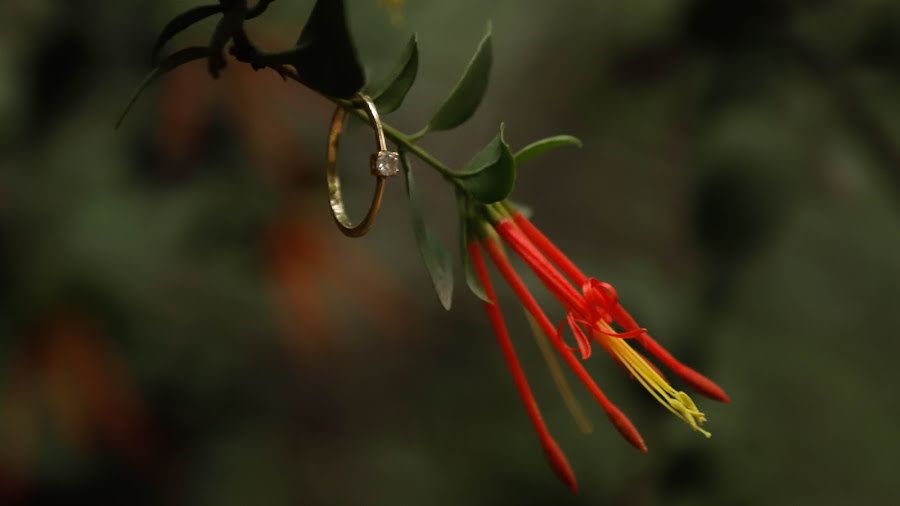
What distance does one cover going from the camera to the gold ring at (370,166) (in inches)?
10.4

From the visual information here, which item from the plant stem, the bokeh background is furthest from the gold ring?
the bokeh background

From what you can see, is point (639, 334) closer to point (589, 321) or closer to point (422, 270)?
point (589, 321)

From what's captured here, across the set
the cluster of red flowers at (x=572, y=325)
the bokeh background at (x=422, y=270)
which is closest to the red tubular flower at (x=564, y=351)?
the cluster of red flowers at (x=572, y=325)

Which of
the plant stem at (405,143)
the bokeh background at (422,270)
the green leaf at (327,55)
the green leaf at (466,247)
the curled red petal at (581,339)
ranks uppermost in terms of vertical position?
the green leaf at (327,55)

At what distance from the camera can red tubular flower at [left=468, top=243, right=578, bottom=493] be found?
0.89 ft

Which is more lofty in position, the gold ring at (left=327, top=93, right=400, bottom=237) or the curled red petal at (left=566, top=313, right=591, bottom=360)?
the gold ring at (left=327, top=93, right=400, bottom=237)

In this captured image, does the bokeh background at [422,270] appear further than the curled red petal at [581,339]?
Yes

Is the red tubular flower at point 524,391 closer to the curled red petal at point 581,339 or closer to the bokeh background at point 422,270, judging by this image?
the curled red petal at point 581,339

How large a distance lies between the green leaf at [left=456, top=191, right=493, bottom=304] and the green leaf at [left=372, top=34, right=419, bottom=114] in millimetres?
32

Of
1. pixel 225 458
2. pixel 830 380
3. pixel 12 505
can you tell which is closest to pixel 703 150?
pixel 830 380

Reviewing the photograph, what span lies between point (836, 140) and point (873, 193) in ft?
0.22

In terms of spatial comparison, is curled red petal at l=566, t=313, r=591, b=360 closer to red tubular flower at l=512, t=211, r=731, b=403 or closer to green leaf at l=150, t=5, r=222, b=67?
red tubular flower at l=512, t=211, r=731, b=403

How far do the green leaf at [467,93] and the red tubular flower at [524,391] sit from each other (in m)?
0.04

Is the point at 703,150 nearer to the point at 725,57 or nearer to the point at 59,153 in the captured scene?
the point at 725,57
